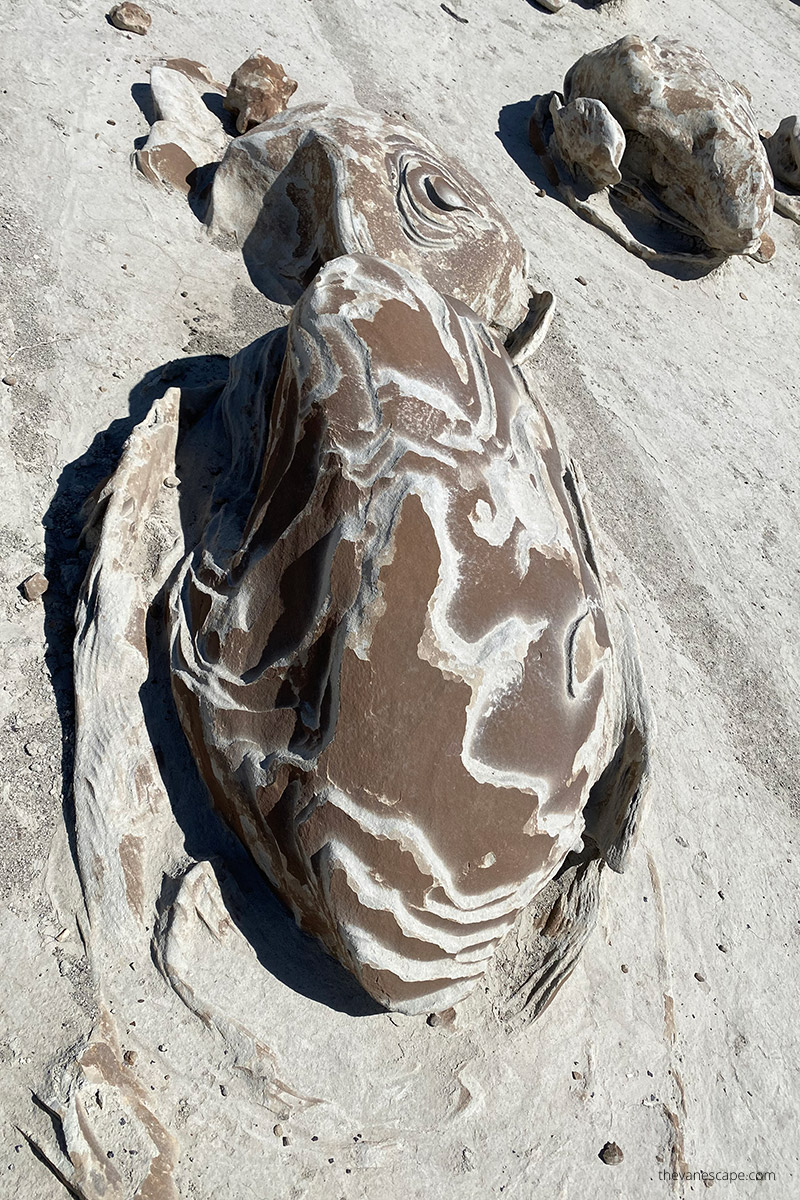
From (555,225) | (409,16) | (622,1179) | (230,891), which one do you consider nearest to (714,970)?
(622,1179)

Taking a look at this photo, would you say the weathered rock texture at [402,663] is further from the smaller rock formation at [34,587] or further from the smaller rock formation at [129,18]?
the smaller rock formation at [129,18]

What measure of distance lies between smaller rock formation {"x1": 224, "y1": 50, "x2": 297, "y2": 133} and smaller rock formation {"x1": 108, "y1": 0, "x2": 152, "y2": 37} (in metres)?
0.52

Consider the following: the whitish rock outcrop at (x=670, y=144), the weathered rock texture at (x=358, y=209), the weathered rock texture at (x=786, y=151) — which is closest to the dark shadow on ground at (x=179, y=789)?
the weathered rock texture at (x=358, y=209)

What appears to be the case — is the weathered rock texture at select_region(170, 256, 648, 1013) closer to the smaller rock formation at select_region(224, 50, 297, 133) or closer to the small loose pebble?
the small loose pebble

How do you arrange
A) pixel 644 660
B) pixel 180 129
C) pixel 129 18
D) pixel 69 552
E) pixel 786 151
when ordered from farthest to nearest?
pixel 786 151 < pixel 129 18 < pixel 180 129 < pixel 644 660 < pixel 69 552

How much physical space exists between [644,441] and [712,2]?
4488 millimetres

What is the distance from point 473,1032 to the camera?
2.17m

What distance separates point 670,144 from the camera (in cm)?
438

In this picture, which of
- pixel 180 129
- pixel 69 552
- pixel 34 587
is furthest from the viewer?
pixel 180 129

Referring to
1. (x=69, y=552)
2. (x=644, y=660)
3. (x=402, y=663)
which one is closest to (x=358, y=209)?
(x=69, y=552)

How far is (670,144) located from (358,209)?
81.9 inches

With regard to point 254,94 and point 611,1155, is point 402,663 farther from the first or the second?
point 254,94

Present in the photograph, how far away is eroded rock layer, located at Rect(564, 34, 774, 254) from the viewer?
14.1ft

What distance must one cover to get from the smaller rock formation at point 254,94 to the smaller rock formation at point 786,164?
3.04 metres
